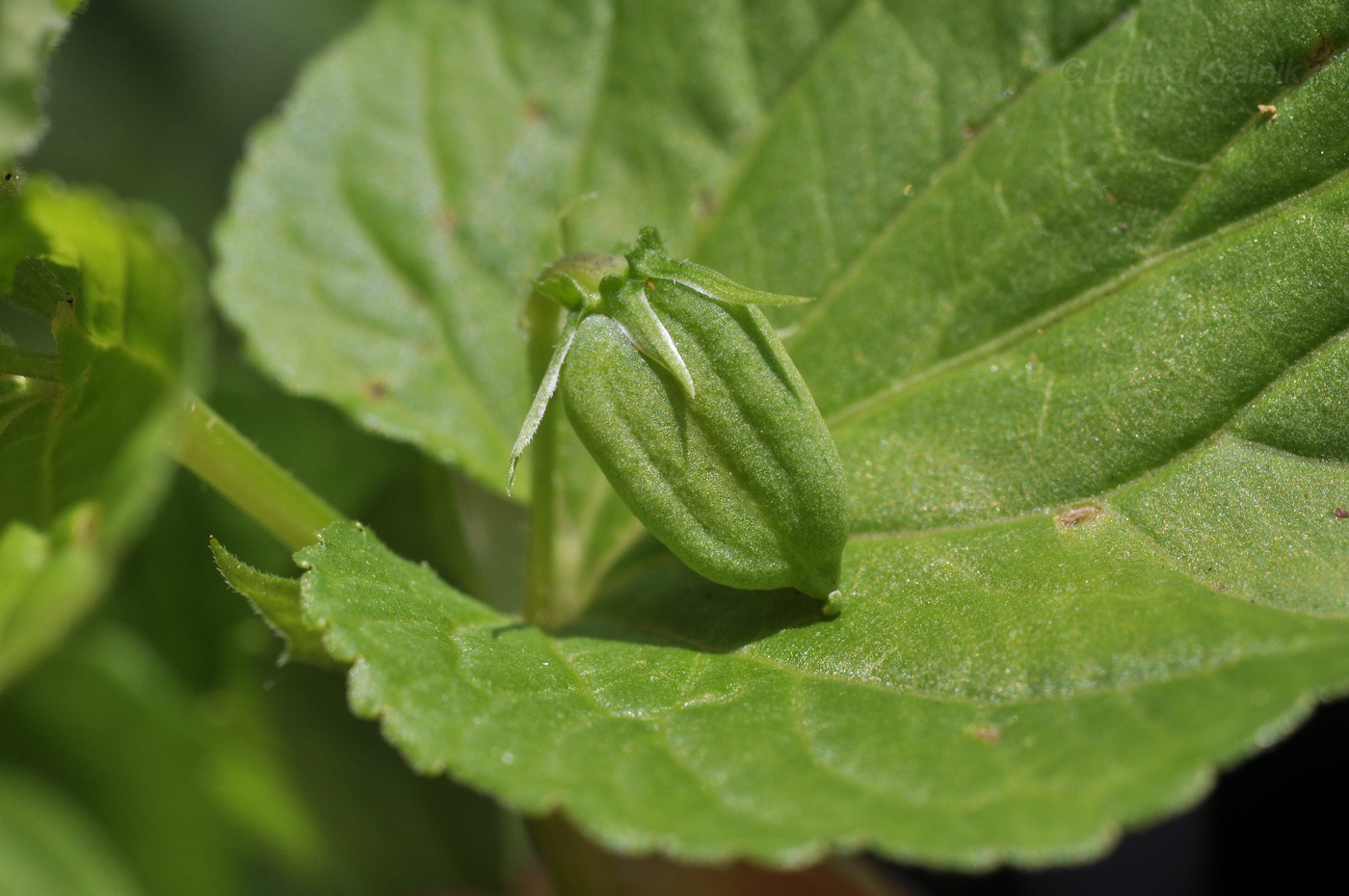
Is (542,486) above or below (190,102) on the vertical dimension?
above

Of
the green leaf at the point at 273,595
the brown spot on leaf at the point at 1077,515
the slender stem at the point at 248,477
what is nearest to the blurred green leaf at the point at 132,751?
the slender stem at the point at 248,477

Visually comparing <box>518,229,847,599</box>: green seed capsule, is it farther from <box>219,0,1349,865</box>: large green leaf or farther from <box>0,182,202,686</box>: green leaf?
<box>0,182,202,686</box>: green leaf

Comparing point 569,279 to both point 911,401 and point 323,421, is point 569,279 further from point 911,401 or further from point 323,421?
point 323,421

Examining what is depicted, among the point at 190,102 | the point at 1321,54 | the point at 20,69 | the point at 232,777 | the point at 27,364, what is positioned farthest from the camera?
the point at 190,102

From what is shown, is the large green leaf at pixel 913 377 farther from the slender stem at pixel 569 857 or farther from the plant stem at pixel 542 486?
the slender stem at pixel 569 857

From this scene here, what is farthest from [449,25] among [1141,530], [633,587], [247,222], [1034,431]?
[1141,530]

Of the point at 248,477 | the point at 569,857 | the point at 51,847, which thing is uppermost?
the point at 248,477

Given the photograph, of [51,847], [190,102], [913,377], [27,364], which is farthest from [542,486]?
[190,102]

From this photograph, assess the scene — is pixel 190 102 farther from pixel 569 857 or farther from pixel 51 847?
pixel 569 857
